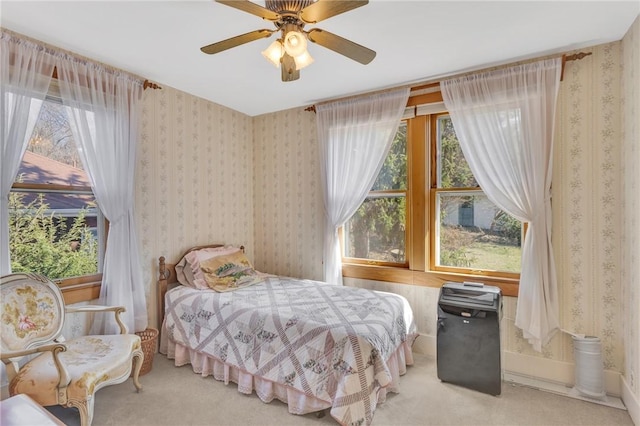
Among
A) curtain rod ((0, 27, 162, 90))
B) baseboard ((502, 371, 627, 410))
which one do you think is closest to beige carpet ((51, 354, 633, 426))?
baseboard ((502, 371, 627, 410))

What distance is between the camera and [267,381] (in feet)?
7.69

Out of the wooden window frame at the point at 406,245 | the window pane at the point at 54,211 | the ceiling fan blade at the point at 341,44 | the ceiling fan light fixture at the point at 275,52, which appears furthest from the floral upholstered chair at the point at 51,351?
the ceiling fan blade at the point at 341,44

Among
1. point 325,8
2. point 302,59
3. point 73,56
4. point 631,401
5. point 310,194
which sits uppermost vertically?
point 73,56

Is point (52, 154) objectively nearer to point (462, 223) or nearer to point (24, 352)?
point (24, 352)

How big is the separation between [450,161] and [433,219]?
0.57m

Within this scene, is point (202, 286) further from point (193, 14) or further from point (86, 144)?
point (193, 14)

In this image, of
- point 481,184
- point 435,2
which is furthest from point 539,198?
point 435,2

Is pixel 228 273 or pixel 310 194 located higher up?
pixel 310 194

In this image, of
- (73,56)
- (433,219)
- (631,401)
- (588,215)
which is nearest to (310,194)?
(433,219)

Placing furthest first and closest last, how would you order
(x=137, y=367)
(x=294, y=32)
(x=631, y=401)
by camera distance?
1. (x=137, y=367)
2. (x=631, y=401)
3. (x=294, y=32)

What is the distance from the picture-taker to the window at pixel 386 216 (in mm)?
3322

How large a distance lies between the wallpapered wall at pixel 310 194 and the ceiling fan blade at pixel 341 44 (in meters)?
1.81

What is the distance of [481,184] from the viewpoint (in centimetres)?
279

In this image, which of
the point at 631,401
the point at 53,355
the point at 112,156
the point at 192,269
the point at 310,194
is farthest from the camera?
the point at 310,194
